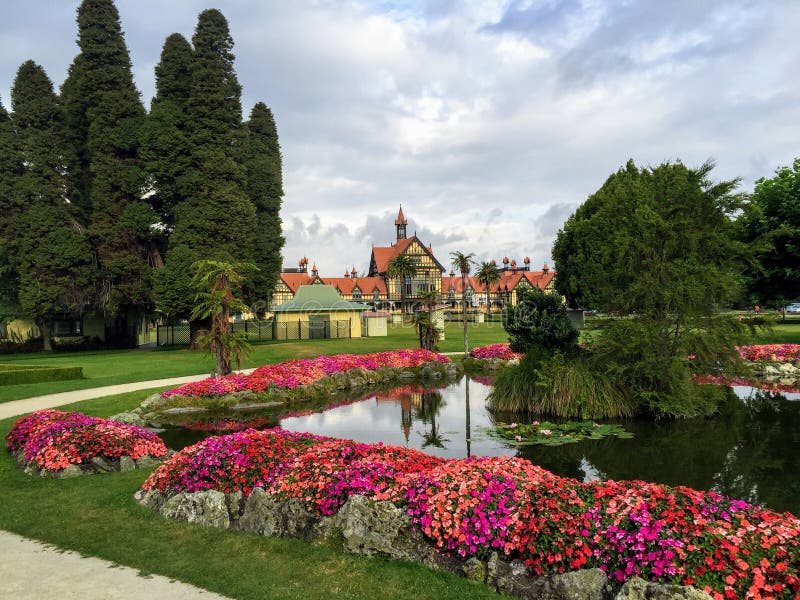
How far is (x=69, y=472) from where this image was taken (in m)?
9.67

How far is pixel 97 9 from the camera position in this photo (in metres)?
36.6

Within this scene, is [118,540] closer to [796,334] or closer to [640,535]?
[640,535]

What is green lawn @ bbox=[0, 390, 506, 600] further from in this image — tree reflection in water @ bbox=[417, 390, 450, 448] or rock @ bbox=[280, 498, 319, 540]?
tree reflection in water @ bbox=[417, 390, 450, 448]

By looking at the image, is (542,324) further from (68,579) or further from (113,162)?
(113,162)

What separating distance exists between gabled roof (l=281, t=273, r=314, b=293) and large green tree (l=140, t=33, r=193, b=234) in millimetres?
62566

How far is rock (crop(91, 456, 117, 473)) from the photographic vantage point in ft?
32.9

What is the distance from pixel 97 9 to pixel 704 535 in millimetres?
46358

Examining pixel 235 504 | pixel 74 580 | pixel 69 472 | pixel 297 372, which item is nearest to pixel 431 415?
pixel 297 372

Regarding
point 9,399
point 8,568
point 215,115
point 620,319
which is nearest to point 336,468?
point 8,568

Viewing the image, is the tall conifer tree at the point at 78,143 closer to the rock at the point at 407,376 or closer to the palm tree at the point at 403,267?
the rock at the point at 407,376

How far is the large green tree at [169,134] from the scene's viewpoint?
1371 inches

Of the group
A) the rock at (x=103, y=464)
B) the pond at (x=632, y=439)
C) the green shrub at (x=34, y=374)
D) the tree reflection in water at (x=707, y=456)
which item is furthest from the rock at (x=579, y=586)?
the green shrub at (x=34, y=374)

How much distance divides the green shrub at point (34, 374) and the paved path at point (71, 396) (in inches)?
127

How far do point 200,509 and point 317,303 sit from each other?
38.8m
